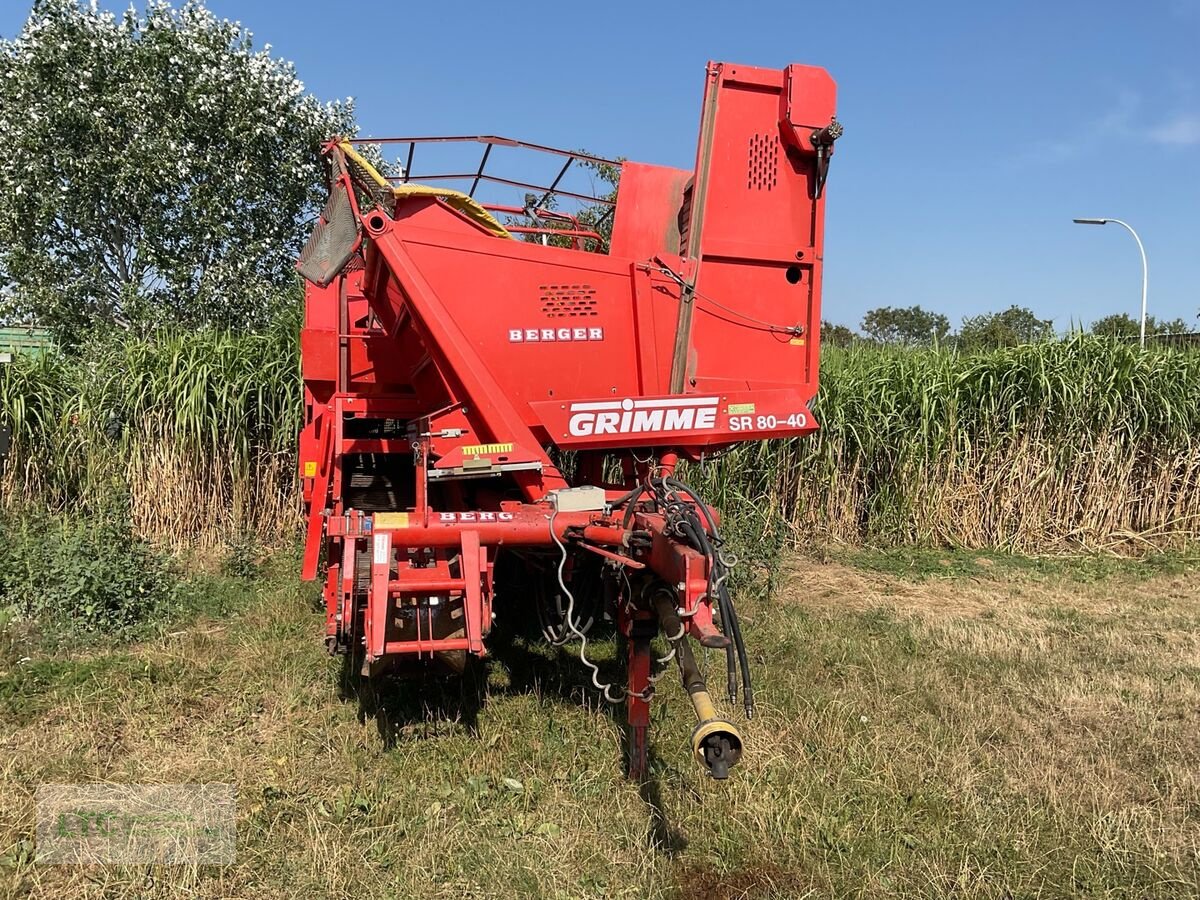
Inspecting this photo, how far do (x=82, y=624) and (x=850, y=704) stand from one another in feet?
13.9

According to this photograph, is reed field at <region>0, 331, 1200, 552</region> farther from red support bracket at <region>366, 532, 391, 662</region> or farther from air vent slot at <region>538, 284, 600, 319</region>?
red support bracket at <region>366, 532, 391, 662</region>

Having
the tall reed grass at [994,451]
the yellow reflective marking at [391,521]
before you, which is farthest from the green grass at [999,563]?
the yellow reflective marking at [391,521]

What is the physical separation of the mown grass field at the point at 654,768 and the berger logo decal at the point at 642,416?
4.16ft

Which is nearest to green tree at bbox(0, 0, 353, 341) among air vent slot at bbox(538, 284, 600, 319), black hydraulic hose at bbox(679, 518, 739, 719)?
air vent slot at bbox(538, 284, 600, 319)

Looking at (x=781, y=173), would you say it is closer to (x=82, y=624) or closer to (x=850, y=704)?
(x=850, y=704)

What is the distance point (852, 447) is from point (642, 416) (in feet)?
14.5

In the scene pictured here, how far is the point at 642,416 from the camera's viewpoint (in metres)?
3.52

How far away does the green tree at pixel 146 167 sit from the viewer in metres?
10.1

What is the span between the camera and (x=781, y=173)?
3762 mm

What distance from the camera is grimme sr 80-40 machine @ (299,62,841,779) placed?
10.1 feet

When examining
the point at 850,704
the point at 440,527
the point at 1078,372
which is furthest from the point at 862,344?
the point at 440,527

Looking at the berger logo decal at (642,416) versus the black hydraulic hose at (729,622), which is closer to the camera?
the black hydraulic hose at (729,622)

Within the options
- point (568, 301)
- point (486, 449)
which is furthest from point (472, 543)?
point (568, 301)

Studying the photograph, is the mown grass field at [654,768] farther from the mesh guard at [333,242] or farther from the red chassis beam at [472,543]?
the mesh guard at [333,242]
